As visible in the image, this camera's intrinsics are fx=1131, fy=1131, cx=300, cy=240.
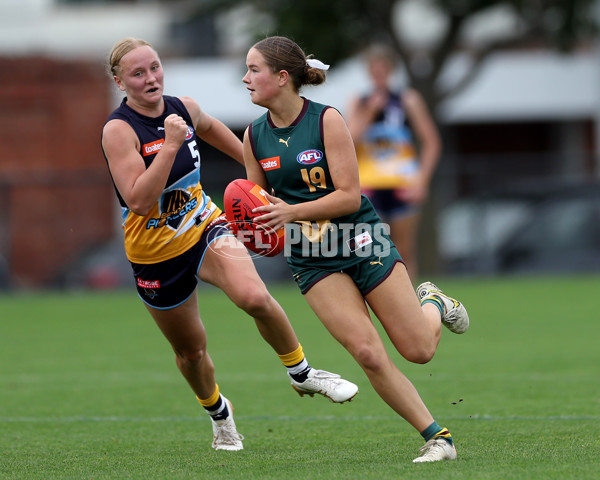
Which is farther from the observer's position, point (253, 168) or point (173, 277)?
point (173, 277)

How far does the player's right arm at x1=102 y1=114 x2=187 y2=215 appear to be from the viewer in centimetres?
526

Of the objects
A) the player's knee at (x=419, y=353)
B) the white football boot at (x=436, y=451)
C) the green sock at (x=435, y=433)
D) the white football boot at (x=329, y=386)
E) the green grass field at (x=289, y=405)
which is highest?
the player's knee at (x=419, y=353)

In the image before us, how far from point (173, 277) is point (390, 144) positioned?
568 centimetres

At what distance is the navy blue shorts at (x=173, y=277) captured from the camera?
5.62 m

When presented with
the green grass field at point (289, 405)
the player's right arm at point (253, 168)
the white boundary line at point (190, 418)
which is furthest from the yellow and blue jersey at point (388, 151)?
the player's right arm at point (253, 168)

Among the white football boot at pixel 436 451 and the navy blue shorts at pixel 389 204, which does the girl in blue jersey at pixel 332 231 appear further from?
the navy blue shorts at pixel 389 204

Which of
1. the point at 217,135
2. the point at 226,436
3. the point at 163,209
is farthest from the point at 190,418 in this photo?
the point at 217,135

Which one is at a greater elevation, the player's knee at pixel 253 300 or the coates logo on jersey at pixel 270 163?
the coates logo on jersey at pixel 270 163

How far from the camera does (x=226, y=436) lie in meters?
5.71

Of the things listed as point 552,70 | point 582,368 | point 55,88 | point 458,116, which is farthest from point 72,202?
point 582,368

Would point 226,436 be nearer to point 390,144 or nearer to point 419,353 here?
point 419,353

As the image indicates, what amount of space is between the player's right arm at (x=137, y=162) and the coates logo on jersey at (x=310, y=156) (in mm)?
572

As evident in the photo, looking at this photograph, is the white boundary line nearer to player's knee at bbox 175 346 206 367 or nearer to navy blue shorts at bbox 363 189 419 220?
player's knee at bbox 175 346 206 367

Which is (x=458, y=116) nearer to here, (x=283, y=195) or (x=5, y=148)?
(x=5, y=148)
